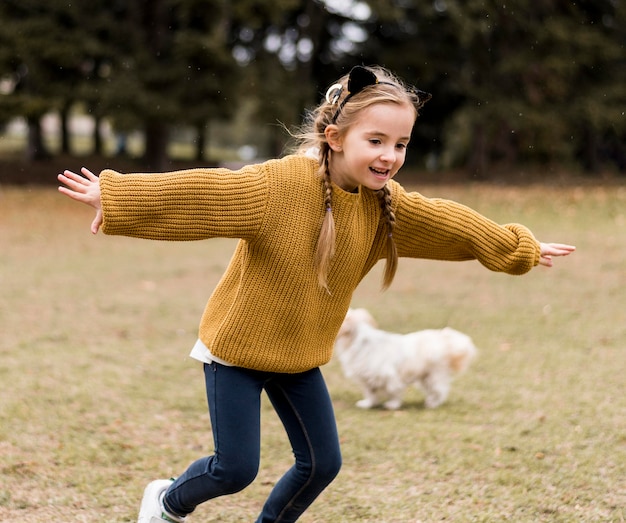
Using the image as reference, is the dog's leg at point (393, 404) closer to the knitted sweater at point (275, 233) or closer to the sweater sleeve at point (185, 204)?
the knitted sweater at point (275, 233)

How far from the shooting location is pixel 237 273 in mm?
3023

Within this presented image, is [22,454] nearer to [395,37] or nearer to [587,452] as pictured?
[587,452]

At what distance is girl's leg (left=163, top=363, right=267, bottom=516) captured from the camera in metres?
2.90

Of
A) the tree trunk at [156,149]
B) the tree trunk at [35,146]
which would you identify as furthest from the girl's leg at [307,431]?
the tree trunk at [35,146]

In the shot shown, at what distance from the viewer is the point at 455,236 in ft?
10.5

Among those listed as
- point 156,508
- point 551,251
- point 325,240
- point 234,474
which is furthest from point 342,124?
point 156,508

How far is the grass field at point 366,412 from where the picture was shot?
13.2 ft

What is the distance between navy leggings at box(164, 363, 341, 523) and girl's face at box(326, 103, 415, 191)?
753mm

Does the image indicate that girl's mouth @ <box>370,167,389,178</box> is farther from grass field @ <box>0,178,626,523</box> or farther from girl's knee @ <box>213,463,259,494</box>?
grass field @ <box>0,178,626,523</box>

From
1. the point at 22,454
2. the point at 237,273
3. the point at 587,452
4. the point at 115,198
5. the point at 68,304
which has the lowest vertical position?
the point at 68,304

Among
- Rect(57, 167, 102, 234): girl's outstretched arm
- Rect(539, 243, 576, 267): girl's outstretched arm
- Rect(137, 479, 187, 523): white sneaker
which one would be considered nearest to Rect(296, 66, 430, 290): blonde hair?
Rect(539, 243, 576, 267): girl's outstretched arm

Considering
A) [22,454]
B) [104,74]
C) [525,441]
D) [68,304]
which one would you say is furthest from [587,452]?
[104,74]

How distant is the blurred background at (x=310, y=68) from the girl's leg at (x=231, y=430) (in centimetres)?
1317

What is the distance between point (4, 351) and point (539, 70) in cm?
2053
